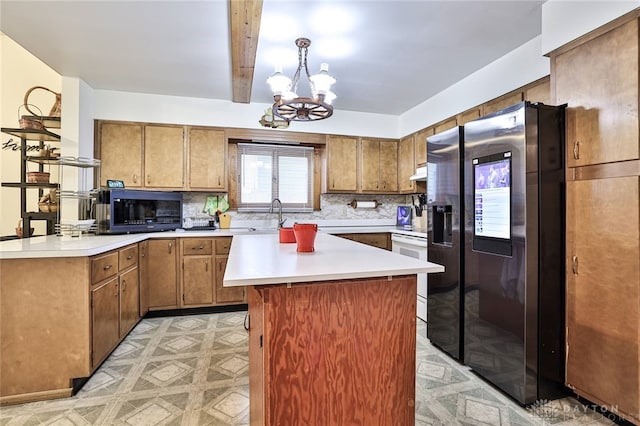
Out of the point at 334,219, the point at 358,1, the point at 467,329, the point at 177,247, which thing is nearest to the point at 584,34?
the point at 358,1

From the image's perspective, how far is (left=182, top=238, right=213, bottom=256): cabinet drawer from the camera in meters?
3.51

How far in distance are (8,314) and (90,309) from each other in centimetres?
41

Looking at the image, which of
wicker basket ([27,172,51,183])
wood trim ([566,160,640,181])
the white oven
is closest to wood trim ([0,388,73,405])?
wicker basket ([27,172,51,183])

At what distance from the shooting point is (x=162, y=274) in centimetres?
345

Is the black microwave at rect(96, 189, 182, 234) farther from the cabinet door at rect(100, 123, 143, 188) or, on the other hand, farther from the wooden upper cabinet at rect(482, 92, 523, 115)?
the wooden upper cabinet at rect(482, 92, 523, 115)

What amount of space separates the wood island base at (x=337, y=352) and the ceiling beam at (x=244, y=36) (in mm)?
1759

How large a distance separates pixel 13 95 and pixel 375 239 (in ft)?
15.1

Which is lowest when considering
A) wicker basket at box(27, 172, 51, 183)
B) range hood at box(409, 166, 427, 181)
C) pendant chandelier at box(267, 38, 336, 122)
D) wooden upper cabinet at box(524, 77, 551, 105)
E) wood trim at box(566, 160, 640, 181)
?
wood trim at box(566, 160, 640, 181)

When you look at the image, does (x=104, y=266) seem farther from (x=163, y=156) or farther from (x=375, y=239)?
(x=375, y=239)

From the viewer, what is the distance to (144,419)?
1.78 meters

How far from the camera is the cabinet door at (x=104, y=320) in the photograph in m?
2.15

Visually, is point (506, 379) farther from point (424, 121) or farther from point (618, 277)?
point (424, 121)

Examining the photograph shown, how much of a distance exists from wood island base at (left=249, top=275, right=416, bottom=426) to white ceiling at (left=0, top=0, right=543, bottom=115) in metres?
1.86

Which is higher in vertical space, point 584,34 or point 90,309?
point 584,34
